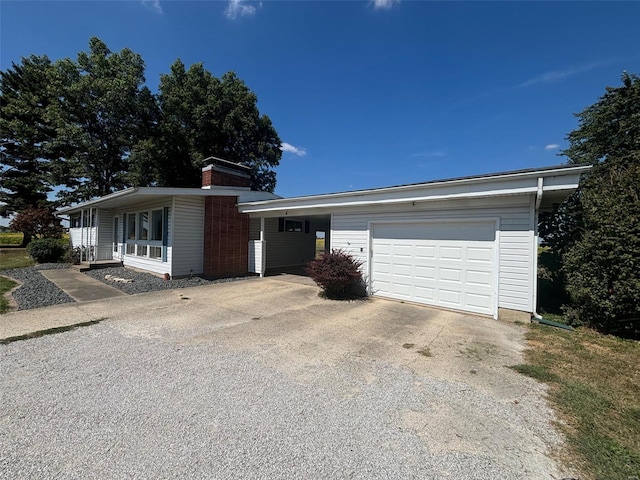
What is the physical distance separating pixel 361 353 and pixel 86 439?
3.10 m

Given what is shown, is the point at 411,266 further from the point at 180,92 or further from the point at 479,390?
the point at 180,92

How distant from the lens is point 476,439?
2.28 meters

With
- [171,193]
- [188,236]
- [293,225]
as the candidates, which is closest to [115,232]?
[188,236]

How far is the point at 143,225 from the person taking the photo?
11727 millimetres

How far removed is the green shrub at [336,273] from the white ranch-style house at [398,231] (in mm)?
497

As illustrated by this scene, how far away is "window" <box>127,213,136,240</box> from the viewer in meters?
12.5

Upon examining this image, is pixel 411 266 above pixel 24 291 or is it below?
above

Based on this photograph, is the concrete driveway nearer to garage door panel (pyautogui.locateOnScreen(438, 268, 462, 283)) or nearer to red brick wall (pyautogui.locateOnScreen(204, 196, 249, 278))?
garage door panel (pyautogui.locateOnScreen(438, 268, 462, 283))

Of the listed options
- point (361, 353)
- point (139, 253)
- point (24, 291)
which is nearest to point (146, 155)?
point (139, 253)

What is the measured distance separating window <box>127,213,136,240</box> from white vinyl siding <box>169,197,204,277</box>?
4.09 meters

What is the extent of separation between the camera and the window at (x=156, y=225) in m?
10.6

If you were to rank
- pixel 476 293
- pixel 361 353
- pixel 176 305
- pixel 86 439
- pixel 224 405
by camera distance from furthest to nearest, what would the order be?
pixel 176 305, pixel 476 293, pixel 361 353, pixel 224 405, pixel 86 439

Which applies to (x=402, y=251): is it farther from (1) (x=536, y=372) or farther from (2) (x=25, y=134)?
(2) (x=25, y=134)

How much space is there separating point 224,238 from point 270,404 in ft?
29.8
